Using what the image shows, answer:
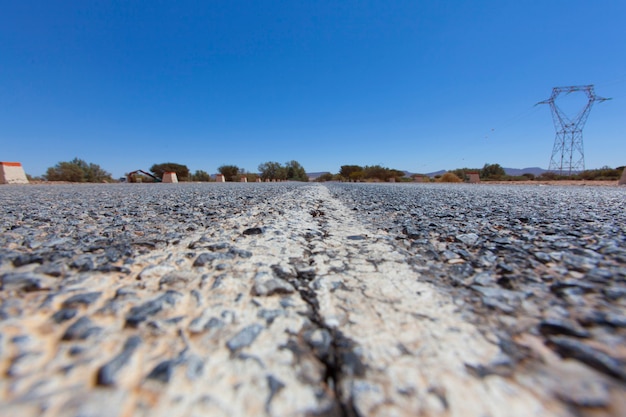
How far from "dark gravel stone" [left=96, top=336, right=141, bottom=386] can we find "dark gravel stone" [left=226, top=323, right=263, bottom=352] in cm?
26

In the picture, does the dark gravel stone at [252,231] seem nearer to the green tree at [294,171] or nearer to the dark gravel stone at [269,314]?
the dark gravel stone at [269,314]

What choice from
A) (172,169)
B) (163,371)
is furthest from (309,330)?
(172,169)

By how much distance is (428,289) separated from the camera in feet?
3.43

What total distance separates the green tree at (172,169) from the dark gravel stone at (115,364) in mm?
38270

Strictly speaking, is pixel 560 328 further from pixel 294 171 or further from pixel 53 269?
pixel 294 171

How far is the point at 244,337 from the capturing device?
721 mm

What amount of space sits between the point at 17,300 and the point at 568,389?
1745 millimetres

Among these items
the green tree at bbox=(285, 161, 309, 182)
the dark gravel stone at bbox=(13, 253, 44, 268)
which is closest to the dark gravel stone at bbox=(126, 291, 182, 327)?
the dark gravel stone at bbox=(13, 253, 44, 268)

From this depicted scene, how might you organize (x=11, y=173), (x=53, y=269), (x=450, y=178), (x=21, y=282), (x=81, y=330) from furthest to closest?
(x=450, y=178) → (x=11, y=173) → (x=53, y=269) → (x=21, y=282) → (x=81, y=330)

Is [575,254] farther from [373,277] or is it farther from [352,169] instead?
[352,169]

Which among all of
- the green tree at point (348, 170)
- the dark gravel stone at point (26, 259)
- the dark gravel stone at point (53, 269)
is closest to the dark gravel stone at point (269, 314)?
the dark gravel stone at point (53, 269)

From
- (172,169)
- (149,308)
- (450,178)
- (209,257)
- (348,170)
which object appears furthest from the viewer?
(348,170)

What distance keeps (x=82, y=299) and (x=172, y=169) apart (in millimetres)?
39133

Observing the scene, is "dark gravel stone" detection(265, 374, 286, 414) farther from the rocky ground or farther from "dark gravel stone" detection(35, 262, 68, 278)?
"dark gravel stone" detection(35, 262, 68, 278)
